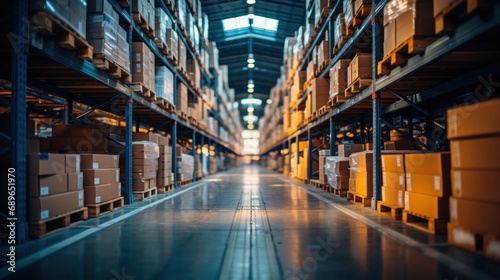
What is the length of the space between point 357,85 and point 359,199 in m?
2.28

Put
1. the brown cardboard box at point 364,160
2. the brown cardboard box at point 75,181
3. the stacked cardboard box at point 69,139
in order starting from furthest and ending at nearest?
the brown cardboard box at point 364,160, the stacked cardboard box at point 69,139, the brown cardboard box at point 75,181

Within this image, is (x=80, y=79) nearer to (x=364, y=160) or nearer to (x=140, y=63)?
(x=140, y=63)

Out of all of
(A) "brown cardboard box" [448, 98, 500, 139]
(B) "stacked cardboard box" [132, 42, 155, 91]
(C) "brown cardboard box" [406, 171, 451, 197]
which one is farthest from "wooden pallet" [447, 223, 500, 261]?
(B) "stacked cardboard box" [132, 42, 155, 91]

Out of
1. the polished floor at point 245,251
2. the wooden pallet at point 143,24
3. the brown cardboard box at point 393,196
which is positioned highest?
the wooden pallet at point 143,24

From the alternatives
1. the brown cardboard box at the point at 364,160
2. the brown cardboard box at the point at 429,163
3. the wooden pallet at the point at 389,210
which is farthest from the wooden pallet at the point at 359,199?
the brown cardboard box at the point at 429,163

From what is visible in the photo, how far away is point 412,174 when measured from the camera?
15.5 ft

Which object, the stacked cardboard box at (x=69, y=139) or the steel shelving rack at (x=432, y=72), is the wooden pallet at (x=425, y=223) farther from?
the stacked cardboard box at (x=69, y=139)

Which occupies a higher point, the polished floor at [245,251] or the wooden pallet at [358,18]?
the wooden pallet at [358,18]

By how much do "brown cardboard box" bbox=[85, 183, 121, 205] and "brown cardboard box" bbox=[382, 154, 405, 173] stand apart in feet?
14.9

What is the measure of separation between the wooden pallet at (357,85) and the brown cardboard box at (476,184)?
3246 millimetres

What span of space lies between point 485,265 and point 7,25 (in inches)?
206

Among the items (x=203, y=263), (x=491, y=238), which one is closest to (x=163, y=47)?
(x=203, y=263)

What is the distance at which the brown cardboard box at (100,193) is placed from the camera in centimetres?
546

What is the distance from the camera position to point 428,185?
14.3 ft
